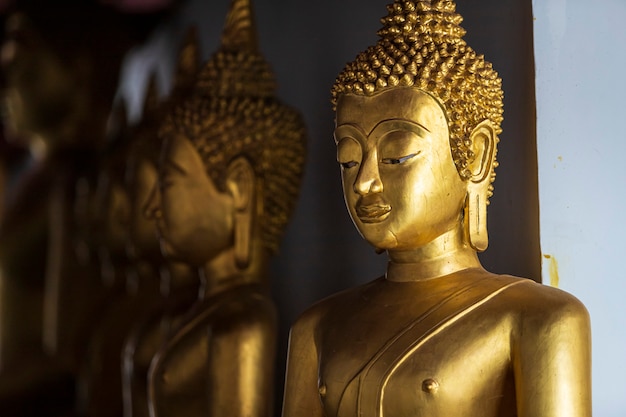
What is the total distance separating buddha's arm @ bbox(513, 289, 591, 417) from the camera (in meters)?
2.28

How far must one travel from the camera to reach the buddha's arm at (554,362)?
2.28 meters

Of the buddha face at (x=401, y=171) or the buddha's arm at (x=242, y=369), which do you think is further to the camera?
the buddha's arm at (x=242, y=369)

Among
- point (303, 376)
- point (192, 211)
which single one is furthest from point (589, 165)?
point (192, 211)

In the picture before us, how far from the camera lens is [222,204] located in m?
3.42

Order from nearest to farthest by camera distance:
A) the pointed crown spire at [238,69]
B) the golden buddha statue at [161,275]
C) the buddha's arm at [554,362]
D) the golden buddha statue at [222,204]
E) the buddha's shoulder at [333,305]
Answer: the buddha's arm at [554,362]
the buddha's shoulder at [333,305]
the golden buddha statue at [222,204]
the pointed crown spire at [238,69]
the golden buddha statue at [161,275]

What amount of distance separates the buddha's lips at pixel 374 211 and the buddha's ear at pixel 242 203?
0.98m

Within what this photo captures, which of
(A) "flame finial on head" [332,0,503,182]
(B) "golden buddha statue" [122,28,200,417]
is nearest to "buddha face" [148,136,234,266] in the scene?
(B) "golden buddha statue" [122,28,200,417]

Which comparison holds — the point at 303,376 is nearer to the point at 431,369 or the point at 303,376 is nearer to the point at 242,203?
the point at 431,369

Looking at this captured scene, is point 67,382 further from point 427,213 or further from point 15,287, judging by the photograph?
point 427,213

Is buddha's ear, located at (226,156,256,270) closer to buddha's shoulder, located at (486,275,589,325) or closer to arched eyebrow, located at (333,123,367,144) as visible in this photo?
arched eyebrow, located at (333,123,367,144)

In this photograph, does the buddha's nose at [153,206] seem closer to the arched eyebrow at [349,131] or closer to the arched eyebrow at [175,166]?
the arched eyebrow at [175,166]

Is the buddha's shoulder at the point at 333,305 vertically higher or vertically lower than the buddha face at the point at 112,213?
higher

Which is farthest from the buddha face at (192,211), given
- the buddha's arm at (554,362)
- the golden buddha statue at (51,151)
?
the golden buddha statue at (51,151)

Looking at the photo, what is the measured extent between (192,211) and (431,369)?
1229 mm
